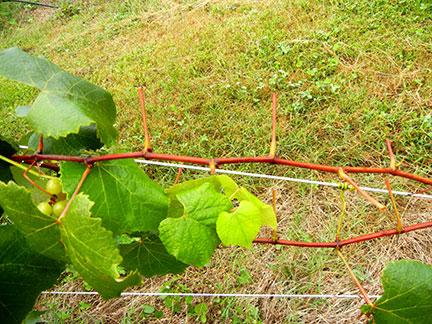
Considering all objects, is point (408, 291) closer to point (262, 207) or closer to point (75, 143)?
point (262, 207)

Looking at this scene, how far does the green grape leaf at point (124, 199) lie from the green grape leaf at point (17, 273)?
4.8 inches

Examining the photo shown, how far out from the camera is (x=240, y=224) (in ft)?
2.22

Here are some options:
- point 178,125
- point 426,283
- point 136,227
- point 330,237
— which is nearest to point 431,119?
point 330,237

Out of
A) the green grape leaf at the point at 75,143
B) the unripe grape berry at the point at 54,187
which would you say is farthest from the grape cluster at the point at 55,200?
the green grape leaf at the point at 75,143

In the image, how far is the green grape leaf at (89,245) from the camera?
0.55m

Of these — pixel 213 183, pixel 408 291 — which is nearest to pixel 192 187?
pixel 213 183

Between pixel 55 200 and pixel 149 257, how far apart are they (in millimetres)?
225

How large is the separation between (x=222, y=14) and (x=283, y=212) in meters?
2.37

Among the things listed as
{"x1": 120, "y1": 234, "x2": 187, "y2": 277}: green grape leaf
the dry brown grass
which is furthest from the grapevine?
the dry brown grass

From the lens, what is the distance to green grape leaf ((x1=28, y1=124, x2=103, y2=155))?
797 mm

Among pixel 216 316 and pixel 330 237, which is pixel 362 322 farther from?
pixel 216 316

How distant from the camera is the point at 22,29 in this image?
543 centimetres

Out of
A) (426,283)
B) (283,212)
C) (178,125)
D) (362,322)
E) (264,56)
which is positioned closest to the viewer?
(426,283)

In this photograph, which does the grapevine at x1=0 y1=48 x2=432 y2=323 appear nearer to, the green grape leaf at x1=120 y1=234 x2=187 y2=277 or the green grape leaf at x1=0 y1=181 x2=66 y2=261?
the green grape leaf at x1=0 y1=181 x2=66 y2=261
